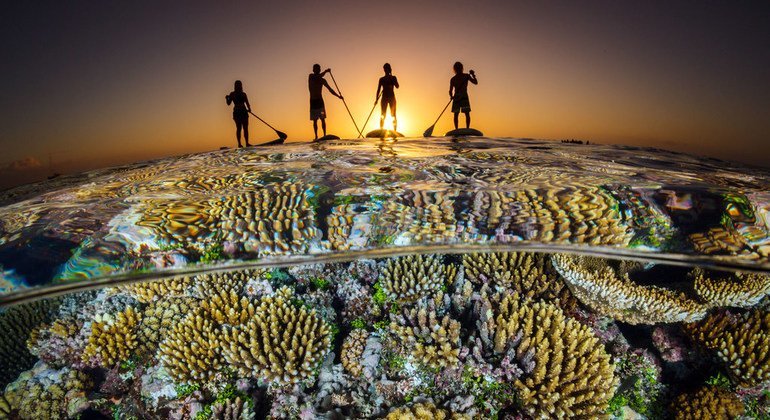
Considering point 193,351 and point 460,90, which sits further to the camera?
point 460,90

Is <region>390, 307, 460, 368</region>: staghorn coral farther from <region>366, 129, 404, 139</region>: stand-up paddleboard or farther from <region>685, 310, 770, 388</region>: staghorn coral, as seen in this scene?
<region>366, 129, 404, 139</region>: stand-up paddleboard

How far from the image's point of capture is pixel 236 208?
4.74m

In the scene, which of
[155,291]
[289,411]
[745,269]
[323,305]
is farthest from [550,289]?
[155,291]

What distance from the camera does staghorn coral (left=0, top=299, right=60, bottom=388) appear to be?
5.28 metres

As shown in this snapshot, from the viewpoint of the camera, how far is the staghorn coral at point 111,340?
4.84 meters

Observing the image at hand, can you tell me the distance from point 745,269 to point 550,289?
2.94 m

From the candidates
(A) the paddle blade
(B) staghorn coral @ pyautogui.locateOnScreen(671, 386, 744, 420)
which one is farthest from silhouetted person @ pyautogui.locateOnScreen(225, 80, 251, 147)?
(B) staghorn coral @ pyautogui.locateOnScreen(671, 386, 744, 420)

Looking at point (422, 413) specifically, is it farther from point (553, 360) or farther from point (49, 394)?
point (49, 394)

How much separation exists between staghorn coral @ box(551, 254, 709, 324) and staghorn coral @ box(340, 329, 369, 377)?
3.62 metres

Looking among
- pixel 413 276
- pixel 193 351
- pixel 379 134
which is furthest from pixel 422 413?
pixel 379 134

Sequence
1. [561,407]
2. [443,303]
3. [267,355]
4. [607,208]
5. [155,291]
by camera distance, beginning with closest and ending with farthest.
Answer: [561,407] → [267,355] → [607,208] → [443,303] → [155,291]

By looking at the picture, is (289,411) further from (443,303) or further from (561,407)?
(561,407)

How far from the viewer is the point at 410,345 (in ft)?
14.4

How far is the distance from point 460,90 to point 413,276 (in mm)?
8613
